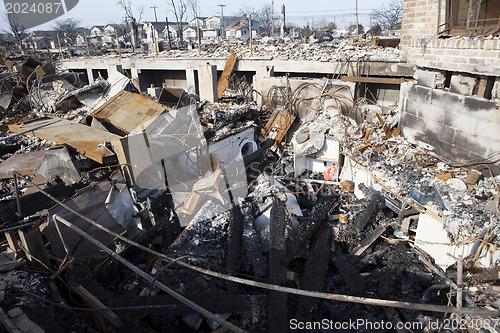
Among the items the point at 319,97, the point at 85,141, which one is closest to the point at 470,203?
the point at 319,97

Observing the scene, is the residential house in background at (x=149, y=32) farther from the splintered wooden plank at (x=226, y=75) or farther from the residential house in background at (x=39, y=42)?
the splintered wooden plank at (x=226, y=75)

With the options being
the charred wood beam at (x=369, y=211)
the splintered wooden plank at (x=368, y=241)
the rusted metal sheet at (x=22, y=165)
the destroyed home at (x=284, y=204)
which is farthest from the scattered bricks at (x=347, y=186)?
the rusted metal sheet at (x=22, y=165)

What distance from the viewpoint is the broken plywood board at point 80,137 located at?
232 inches

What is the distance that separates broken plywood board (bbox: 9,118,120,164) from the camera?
19.3ft

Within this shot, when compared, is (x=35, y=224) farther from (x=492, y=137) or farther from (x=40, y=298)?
(x=492, y=137)

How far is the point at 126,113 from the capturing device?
756 centimetres

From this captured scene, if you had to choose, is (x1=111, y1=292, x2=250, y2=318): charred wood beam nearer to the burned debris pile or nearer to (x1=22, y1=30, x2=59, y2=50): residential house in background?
the burned debris pile

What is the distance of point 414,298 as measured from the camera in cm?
437

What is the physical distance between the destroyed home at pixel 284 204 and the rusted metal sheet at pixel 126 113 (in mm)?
47

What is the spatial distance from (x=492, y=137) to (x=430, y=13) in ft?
9.24

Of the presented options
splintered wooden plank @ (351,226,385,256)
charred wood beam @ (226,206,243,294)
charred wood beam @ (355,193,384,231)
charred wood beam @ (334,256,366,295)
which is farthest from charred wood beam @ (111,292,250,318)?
charred wood beam @ (355,193,384,231)

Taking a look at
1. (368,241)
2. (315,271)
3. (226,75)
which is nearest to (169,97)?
(226,75)

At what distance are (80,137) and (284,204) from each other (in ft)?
14.6

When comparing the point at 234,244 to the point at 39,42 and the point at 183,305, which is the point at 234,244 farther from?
the point at 39,42
